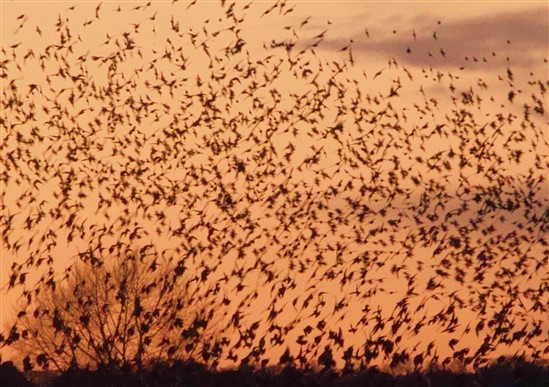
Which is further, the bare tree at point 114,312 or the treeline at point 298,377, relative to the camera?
the bare tree at point 114,312

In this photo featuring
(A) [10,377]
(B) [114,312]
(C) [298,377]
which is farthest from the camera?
(B) [114,312]

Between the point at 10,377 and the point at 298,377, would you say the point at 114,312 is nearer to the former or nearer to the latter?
the point at 10,377

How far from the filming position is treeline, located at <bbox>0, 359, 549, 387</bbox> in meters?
30.3

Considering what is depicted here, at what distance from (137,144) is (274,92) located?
3.55 meters

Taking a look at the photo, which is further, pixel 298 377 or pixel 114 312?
pixel 114 312

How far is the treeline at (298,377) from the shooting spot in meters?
30.3

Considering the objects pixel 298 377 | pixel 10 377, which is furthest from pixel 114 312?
pixel 298 377

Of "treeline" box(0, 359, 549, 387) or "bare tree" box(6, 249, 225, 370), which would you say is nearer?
"treeline" box(0, 359, 549, 387)

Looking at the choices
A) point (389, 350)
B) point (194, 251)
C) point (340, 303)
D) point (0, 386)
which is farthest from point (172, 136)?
point (0, 386)

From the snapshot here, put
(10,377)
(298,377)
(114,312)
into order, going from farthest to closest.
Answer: (114,312)
(10,377)
(298,377)

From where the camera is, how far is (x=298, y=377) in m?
31.2

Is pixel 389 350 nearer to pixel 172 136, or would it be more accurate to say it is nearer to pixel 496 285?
pixel 496 285

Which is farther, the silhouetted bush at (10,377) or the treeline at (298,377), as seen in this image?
the silhouetted bush at (10,377)

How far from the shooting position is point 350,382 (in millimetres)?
36844
